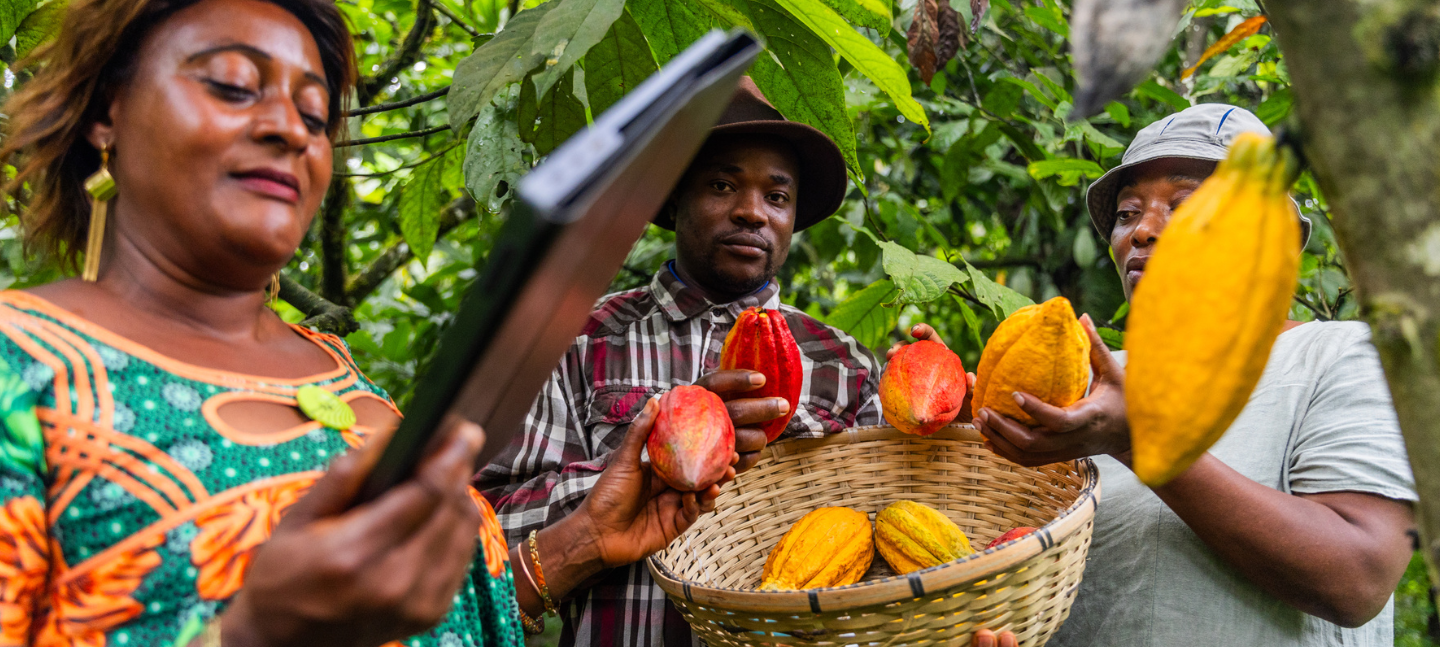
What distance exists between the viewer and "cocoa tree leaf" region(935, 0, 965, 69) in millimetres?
1715

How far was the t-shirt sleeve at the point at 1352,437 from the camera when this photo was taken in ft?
4.66

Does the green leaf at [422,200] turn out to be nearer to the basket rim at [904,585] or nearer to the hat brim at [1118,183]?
the basket rim at [904,585]

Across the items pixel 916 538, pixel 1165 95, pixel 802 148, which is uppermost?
pixel 802 148

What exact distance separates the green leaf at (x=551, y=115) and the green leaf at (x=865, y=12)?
0.44 meters

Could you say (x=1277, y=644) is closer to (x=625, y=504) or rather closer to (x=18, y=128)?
(x=625, y=504)

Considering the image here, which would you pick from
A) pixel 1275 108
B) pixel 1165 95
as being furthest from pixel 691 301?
pixel 1275 108

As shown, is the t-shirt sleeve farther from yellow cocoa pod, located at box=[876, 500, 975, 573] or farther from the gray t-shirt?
yellow cocoa pod, located at box=[876, 500, 975, 573]

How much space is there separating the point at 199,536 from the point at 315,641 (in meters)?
0.24

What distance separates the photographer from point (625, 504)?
153 centimetres

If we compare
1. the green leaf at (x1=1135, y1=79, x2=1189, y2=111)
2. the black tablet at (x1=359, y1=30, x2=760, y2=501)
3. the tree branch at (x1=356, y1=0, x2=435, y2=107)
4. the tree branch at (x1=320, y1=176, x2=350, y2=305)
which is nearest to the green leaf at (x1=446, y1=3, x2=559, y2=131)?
the black tablet at (x1=359, y1=30, x2=760, y2=501)

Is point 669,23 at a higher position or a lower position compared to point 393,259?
higher

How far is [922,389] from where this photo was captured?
5.32 ft

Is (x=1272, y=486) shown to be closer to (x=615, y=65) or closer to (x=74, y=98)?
(x=615, y=65)

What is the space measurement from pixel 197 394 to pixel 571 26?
0.58 m
